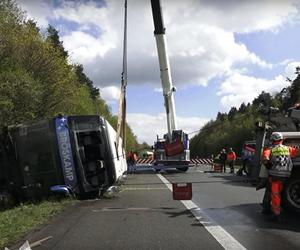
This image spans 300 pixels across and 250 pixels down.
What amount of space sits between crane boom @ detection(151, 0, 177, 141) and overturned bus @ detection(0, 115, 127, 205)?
57.4 ft

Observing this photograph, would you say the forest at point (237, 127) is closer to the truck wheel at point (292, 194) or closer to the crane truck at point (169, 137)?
Result: the crane truck at point (169, 137)

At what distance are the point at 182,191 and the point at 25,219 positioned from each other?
4546 mm

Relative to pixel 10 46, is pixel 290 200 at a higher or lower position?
lower

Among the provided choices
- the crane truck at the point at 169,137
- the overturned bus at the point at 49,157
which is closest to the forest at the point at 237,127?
the crane truck at the point at 169,137

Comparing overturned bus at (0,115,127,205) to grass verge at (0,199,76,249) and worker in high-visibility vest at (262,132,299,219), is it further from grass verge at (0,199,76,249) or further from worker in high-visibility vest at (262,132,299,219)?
worker in high-visibility vest at (262,132,299,219)

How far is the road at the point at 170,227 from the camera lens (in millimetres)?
9234

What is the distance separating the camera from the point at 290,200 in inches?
476

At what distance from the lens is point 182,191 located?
1543cm

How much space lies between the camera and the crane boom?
111 feet

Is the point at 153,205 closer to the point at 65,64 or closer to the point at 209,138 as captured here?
the point at 65,64

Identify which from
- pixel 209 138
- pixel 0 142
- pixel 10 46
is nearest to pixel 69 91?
pixel 10 46

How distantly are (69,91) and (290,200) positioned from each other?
33465 millimetres

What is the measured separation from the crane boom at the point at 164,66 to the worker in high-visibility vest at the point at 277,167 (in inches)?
897

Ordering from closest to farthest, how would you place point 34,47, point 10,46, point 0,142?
point 0,142 → point 10,46 → point 34,47
